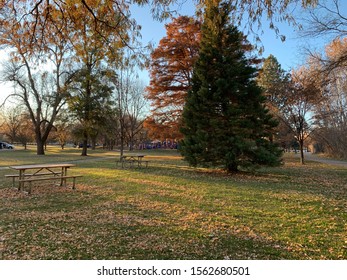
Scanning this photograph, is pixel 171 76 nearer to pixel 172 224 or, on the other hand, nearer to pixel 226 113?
pixel 226 113

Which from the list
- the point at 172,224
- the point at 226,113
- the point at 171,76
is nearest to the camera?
the point at 172,224

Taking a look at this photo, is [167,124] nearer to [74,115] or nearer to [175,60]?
[175,60]

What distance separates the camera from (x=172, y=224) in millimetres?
4996

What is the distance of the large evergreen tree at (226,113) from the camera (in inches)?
492

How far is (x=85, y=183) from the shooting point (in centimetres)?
1023

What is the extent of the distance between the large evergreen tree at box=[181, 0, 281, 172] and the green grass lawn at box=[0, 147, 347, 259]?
3.97 m

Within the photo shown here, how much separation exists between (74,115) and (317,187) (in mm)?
27618

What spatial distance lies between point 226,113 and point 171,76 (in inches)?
473

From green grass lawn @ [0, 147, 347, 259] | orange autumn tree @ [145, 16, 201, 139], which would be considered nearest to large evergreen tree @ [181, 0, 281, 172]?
green grass lawn @ [0, 147, 347, 259]

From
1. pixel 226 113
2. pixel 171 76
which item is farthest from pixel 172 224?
pixel 171 76

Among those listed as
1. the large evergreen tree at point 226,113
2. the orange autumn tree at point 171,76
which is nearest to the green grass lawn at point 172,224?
the large evergreen tree at point 226,113

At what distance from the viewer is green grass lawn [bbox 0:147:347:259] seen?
3.73 meters

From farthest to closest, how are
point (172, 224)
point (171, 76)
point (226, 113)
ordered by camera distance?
point (171, 76) < point (226, 113) < point (172, 224)

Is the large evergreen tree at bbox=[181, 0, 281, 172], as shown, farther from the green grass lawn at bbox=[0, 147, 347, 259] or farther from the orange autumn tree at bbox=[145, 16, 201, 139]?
the orange autumn tree at bbox=[145, 16, 201, 139]
